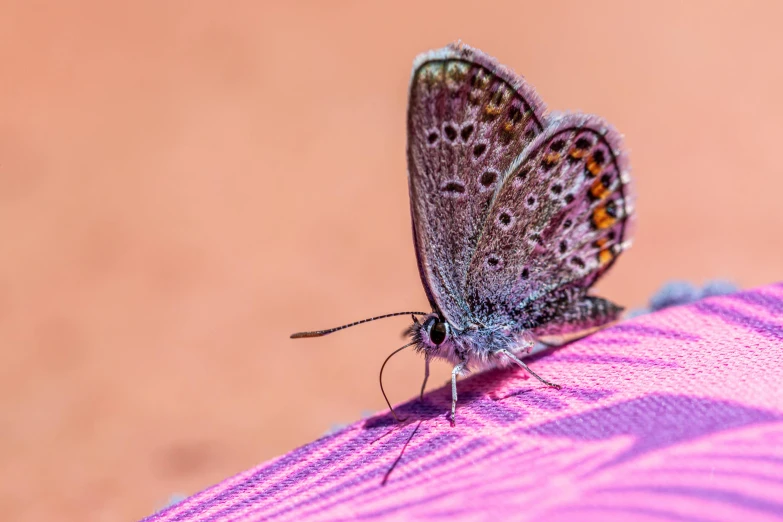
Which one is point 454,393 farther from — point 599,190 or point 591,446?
point 599,190

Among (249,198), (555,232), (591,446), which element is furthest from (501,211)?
(249,198)

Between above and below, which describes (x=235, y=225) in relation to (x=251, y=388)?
above

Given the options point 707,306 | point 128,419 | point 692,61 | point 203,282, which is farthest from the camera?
point 692,61

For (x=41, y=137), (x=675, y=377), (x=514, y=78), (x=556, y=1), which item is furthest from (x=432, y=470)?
(x=556, y=1)

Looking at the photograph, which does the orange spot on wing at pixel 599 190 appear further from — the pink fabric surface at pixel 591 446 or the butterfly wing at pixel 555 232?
the pink fabric surface at pixel 591 446

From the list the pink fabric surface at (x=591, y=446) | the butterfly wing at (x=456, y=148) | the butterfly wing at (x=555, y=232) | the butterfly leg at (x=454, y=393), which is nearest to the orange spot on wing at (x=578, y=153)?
the butterfly wing at (x=555, y=232)

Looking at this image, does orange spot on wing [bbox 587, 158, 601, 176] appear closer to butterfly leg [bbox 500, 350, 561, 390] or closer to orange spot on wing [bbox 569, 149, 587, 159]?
orange spot on wing [bbox 569, 149, 587, 159]

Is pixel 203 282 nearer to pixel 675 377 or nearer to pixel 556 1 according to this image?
pixel 675 377
